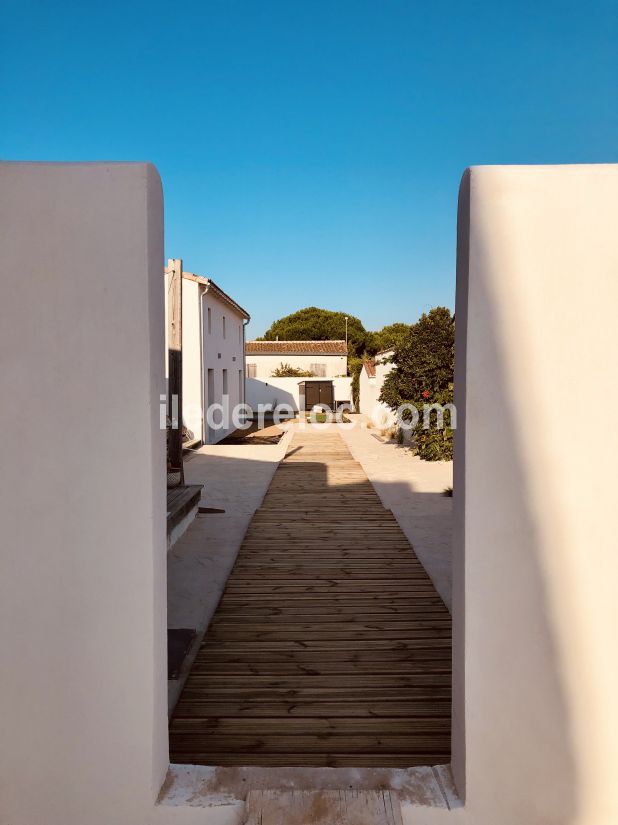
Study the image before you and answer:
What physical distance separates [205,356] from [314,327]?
34930 millimetres

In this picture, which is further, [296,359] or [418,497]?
Answer: [296,359]

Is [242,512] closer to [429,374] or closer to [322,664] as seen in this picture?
Answer: [322,664]

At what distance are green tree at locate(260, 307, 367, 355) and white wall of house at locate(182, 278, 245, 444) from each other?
29.4 meters

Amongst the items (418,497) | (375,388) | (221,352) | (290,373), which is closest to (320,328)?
(290,373)

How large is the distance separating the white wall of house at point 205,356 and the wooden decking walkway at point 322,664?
808 centimetres

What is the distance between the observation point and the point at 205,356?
44.4ft

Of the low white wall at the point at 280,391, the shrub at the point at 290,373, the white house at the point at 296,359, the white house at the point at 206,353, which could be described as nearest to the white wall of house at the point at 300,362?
the white house at the point at 296,359

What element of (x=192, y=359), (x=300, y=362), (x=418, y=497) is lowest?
(x=418, y=497)
